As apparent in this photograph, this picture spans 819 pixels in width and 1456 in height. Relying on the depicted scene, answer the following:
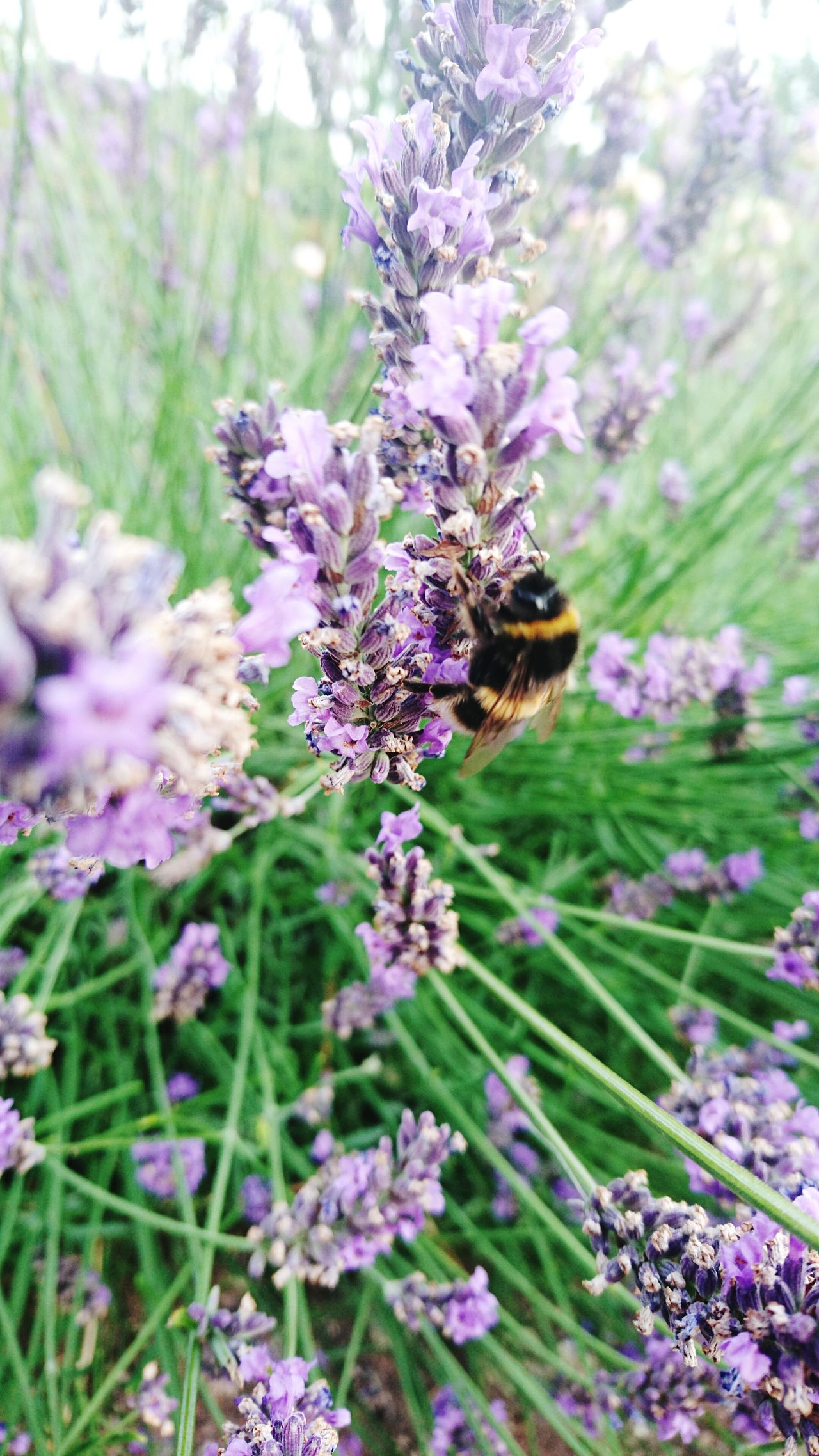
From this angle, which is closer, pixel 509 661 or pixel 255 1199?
pixel 509 661

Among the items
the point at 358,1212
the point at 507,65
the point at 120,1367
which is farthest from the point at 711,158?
the point at 120,1367

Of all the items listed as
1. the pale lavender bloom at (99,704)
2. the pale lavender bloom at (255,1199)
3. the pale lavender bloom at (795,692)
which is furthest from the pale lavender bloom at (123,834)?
the pale lavender bloom at (795,692)

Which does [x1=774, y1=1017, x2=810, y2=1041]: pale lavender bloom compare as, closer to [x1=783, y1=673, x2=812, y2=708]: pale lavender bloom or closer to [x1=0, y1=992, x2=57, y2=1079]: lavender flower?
[x1=783, y1=673, x2=812, y2=708]: pale lavender bloom

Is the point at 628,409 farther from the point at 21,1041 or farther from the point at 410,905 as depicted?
the point at 21,1041

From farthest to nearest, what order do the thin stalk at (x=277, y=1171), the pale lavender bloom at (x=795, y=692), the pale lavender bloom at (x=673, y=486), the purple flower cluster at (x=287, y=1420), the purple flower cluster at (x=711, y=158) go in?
the pale lavender bloom at (x=673, y=486) → the purple flower cluster at (x=711, y=158) → the pale lavender bloom at (x=795, y=692) → the thin stalk at (x=277, y=1171) → the purple flower cluster at (x=287, y=1420)

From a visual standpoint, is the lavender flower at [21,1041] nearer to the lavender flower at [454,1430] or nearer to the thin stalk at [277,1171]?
the thin stalk at [277,1171]

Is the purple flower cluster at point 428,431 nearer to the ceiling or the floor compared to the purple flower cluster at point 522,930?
nearer to the ceiling
